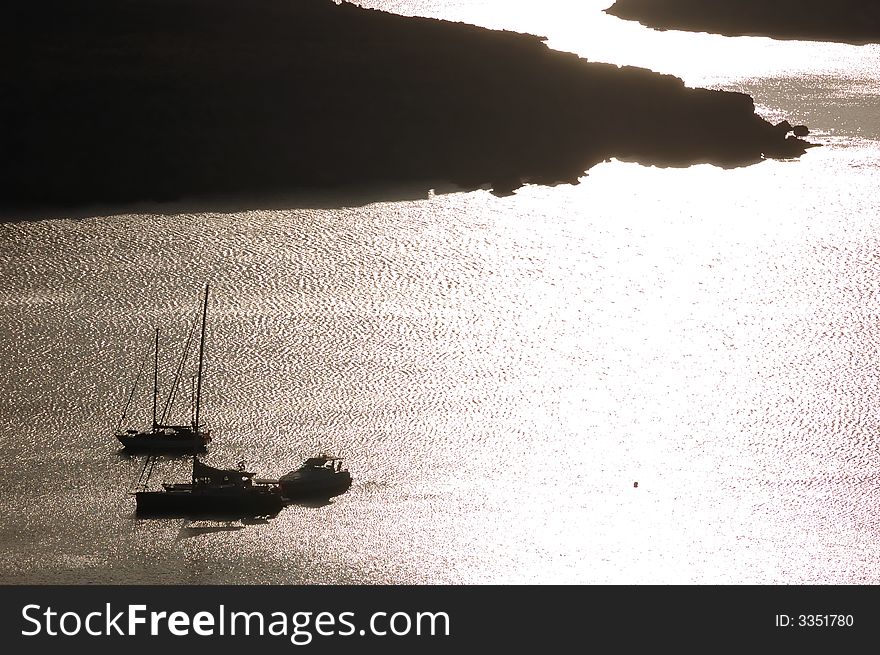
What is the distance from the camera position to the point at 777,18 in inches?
7269

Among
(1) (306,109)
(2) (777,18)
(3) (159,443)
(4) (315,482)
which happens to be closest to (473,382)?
(4) (315,482)

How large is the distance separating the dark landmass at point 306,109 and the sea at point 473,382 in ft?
17.0

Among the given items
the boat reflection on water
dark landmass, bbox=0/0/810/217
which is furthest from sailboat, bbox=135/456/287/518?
dark landmass, bbox=0/0/810/217

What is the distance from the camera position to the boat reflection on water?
51375 millimetres

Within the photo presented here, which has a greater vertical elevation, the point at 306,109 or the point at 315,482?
the point at 306,109

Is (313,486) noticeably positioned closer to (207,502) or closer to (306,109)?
(207,502)

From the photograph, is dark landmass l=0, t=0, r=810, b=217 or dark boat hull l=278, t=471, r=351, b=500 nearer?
dark boat hull l=278, t=471, r=351, b=500

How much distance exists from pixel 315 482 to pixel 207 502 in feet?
11.3

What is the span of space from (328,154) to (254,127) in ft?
16.4

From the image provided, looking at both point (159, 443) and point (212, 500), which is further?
point (159, 443)

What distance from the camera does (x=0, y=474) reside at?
53.4m

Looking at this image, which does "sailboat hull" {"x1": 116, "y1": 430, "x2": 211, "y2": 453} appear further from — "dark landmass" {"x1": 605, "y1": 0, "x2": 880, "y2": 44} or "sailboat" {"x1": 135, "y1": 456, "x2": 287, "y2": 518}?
"dark landmass" {"x1": 605, "y1": 0, "x2": 880, "y2": 44}

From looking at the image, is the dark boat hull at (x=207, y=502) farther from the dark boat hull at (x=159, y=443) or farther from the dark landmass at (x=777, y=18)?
the dark landmass at (x=777, y=18)

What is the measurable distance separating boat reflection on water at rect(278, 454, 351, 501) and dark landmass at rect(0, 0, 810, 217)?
40356mm
